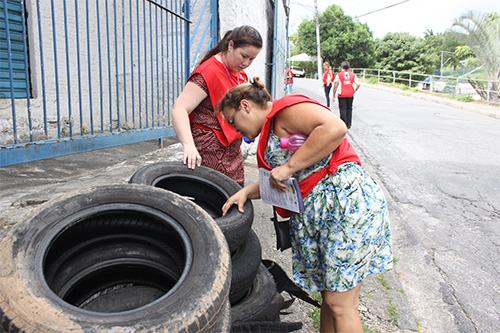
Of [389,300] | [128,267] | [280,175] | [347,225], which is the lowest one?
[389,300]

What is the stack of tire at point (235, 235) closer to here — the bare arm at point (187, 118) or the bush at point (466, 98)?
the bare arm at point (187, 118)

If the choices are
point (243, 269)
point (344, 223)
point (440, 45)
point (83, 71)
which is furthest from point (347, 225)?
point (440, 45)

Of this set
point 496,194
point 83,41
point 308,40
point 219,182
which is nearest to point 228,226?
point 219,182

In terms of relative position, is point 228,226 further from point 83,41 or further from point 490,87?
point 490,87

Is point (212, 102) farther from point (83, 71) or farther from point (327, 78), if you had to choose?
point (327, 78)

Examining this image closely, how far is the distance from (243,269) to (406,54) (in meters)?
43.2

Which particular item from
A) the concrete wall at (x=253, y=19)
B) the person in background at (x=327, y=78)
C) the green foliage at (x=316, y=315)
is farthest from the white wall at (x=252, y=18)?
the person in background at (x=327, y=78)

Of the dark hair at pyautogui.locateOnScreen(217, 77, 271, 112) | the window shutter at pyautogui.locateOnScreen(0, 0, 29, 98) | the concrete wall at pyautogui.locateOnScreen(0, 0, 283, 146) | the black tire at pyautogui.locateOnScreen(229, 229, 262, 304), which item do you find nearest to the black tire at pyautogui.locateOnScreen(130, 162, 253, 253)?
the black tire at pyautogui.locateOnScreen(229, 229, 262, 304)

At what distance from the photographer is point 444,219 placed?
4508mm

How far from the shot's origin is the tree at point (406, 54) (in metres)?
39.1

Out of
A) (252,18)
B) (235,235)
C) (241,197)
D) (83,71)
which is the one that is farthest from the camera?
(252,18)

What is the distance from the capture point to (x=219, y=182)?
2.39 meters

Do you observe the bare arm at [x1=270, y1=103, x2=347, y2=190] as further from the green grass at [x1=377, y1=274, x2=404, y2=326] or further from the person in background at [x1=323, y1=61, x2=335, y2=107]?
the person in background at [x1=323, y1=61, x2=335, y2=107]

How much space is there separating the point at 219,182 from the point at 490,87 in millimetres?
22745
